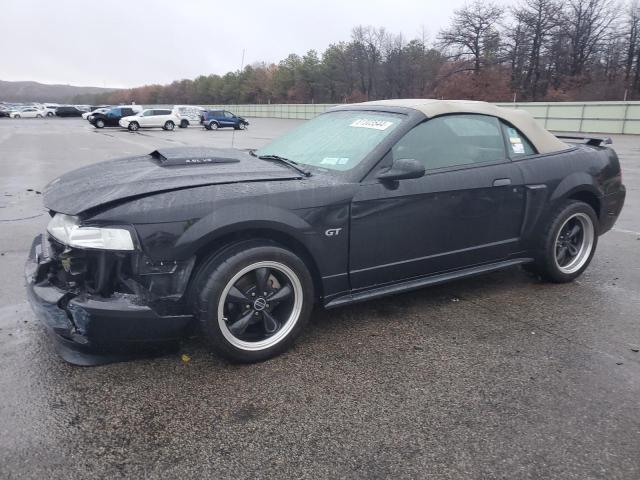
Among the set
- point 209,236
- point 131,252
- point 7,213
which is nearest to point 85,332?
point 131,252

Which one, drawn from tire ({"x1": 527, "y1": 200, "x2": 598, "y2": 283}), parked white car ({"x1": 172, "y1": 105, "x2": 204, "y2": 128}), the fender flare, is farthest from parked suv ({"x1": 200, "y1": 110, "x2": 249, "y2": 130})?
the fender flare

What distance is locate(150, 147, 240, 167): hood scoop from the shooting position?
11.4 ft

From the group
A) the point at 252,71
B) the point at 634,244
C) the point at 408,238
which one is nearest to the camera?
the point at 408,238

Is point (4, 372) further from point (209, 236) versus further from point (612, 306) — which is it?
point (612, 306)

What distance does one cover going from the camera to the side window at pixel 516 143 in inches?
164

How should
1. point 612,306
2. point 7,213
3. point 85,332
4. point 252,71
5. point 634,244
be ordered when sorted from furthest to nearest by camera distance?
point 252,71 < point 7,213 < point 634,244 < point 612,306 < point 85,332

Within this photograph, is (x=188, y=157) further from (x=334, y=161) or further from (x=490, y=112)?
(x=490, y=112)

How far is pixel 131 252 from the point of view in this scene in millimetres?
2738

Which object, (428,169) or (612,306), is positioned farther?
(612,306)

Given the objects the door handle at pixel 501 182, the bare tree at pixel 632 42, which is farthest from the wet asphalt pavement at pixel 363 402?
the bare tree at pixel 632 42

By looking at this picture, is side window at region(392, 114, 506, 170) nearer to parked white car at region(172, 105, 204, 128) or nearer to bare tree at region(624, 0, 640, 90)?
parked white car at region(172, 105, 204, 128)

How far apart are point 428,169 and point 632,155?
53.5ft

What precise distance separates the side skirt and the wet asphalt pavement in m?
0.27

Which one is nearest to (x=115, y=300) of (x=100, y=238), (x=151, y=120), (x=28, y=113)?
(x=100, y=238)
